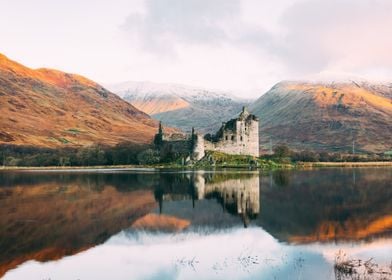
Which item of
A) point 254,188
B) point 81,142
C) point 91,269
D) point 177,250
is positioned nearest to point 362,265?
point 177,250

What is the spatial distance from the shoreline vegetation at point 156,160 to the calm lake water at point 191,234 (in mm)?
50377

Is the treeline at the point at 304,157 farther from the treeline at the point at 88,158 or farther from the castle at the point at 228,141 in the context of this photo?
the treeline at the point at 88,158

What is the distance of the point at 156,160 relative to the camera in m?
107

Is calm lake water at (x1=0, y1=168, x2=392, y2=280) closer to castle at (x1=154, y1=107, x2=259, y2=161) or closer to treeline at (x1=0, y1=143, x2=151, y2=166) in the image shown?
castle at (x1=154, y1=107, x2=259, y2=161)

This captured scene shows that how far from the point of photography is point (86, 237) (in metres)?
26.5

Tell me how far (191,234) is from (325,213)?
11.4m

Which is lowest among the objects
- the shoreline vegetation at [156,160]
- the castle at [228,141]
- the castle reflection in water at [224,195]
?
the castle reflection in water at [224,195]

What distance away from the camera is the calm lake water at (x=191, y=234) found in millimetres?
20047

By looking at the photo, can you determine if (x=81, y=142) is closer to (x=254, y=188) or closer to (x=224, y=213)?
(x=254, y=188)

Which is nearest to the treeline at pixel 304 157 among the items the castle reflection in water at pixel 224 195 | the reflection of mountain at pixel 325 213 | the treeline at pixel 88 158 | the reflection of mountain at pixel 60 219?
the treeline at pixel 88 158

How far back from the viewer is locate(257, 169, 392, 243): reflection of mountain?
26889 mm

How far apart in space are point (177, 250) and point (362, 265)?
29.0 ft

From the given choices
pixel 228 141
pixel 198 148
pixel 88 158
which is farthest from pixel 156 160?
pixel 88 158

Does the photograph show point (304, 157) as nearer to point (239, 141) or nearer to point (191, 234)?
point (239, 141)
